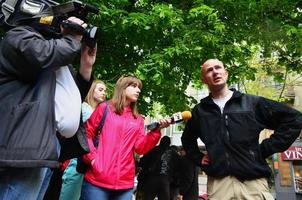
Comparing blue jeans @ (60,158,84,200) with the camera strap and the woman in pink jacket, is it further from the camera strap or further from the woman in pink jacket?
the camera strap

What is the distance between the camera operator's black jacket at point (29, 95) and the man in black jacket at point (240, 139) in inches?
64.4

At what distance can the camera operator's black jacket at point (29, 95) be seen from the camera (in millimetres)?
1666

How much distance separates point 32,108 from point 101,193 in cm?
160

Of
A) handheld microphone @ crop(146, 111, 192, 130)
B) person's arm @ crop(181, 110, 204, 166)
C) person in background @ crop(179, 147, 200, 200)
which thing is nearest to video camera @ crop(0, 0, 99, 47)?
handheld microphone @ crop(146, 111, 192, 130)

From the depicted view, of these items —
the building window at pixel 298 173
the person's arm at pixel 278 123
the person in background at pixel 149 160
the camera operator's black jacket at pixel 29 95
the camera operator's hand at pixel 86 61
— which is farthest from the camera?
the building window at pixel 298 173

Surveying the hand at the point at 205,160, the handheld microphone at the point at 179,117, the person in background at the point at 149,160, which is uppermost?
the handheld microphone at the point at 179,117

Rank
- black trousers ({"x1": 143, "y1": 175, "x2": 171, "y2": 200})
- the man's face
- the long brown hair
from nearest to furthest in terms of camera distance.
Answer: the man's face < the long brown hair < black trousers ({"x1": 143, "y1": 175, "x2": 171, "y2": 200})

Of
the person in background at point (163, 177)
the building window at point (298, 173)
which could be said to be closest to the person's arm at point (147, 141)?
the person in background at point (163, 177)

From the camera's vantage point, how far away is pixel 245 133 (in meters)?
2.97

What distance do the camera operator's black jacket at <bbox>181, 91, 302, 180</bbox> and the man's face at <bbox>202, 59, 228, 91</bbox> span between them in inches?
Result: 7.0

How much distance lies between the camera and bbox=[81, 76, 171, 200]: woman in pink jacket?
3.13 m

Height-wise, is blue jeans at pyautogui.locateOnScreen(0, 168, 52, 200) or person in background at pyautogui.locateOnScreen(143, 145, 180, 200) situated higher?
blue jeans at pyautogui.locateOnScreen(0, 168, 52, 200)

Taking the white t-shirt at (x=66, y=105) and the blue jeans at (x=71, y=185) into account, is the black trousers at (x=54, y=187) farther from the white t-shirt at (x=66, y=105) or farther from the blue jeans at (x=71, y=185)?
the white t-shirt at (x=66, y=105)

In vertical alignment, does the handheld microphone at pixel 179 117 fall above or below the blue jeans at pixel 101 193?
above
